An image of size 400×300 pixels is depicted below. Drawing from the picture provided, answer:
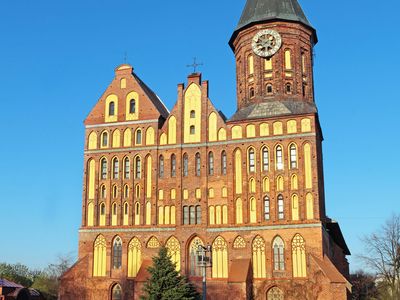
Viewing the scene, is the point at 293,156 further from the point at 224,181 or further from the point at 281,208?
the point at 224,181

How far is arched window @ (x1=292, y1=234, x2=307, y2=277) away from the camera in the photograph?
3991 cm

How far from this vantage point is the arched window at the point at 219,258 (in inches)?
1635

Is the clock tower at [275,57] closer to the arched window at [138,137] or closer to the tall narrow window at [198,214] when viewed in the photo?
the arched window at [138,137]

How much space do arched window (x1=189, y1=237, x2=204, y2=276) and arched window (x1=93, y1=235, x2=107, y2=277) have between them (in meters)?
6.96

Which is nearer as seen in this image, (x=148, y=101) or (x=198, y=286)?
(x=198, y=286)

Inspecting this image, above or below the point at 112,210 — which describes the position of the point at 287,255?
below

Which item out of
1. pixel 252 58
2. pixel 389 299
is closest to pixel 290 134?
pixel 252 58

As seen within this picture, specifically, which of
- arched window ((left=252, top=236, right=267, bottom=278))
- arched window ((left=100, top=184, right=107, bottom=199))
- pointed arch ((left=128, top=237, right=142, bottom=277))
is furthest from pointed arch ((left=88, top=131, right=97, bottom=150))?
arched window ((left=252, top=236, right=267, bottom=278))

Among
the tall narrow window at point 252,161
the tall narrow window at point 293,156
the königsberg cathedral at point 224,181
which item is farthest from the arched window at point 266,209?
the tall narrow window at point 293,156

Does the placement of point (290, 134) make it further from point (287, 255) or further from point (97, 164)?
point (97, 164)

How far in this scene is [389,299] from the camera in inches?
2106

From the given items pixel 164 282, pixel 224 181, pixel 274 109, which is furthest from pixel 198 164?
pixel 164 282

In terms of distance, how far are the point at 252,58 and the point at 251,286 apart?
18.7 m

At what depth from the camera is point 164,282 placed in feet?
128
